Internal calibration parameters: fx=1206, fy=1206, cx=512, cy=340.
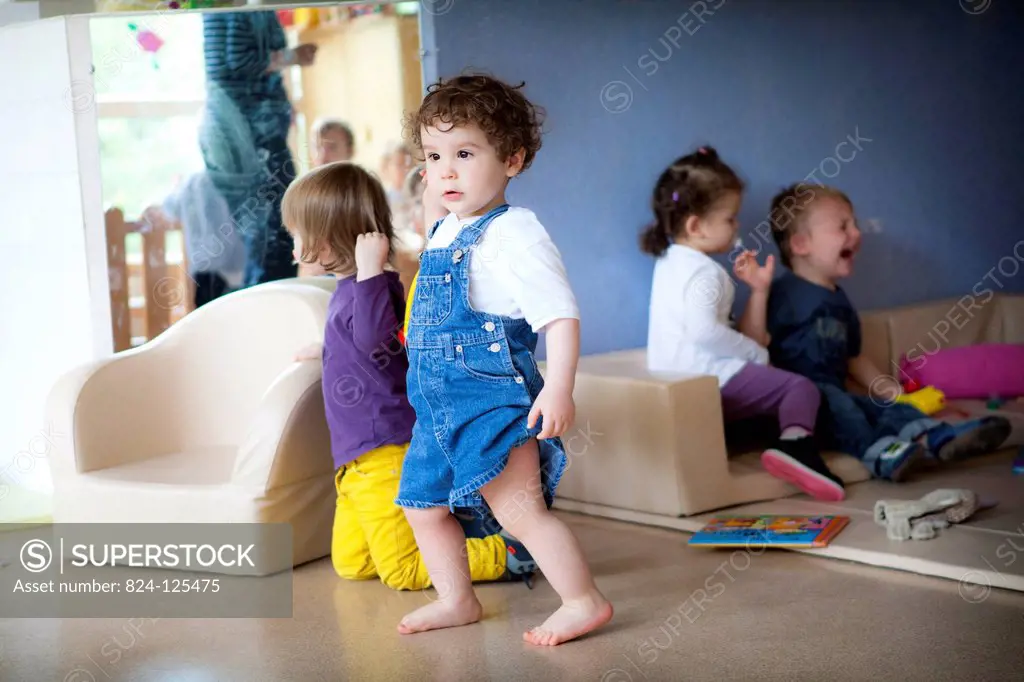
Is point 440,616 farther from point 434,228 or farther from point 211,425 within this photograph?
point 211,425

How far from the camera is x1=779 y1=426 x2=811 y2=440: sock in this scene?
140 inches

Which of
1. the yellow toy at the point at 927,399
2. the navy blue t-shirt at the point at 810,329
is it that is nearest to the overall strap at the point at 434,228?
the navy blue t-shirt at the point at 810,329

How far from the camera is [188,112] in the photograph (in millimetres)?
3695

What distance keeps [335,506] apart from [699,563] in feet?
3.18

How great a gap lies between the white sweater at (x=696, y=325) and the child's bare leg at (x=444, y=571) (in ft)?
3.91

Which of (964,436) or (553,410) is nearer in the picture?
(553,410)

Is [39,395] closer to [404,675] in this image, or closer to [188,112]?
[188,112]

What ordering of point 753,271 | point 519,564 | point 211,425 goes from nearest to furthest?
point 519,564, point 211,425, point 753,271

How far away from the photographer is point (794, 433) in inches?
141

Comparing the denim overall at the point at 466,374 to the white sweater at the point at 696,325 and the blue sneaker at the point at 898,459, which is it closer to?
the white sweater at the point at 696,325

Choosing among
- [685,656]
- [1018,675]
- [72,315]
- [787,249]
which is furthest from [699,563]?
[72,315]

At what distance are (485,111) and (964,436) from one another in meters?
1.94

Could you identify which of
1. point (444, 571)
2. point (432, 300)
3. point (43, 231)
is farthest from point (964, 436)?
point (43, 231)

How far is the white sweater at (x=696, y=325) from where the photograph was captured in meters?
3.67
